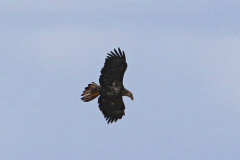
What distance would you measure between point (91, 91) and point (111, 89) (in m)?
0.86

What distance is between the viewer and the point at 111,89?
33812 mm

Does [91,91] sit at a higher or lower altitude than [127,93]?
higher

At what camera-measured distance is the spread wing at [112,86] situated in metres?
33.0

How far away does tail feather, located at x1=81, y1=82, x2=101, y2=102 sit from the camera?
112 feet

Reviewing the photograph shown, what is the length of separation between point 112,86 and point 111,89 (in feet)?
0.47

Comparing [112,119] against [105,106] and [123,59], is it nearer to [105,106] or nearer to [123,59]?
[105,106]

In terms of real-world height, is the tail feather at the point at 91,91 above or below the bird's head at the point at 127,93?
above

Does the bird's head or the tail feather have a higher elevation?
the tail feather

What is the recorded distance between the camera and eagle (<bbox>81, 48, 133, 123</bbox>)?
1302 inches

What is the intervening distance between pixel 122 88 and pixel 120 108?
1115 mm

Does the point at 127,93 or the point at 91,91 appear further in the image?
the point at 127,93

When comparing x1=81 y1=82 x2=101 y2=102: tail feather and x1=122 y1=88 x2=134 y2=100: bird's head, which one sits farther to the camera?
x1=122 y1=88 x2=134 y2=100: bird's head

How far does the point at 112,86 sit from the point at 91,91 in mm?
937

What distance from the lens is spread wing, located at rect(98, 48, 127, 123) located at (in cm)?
3303
